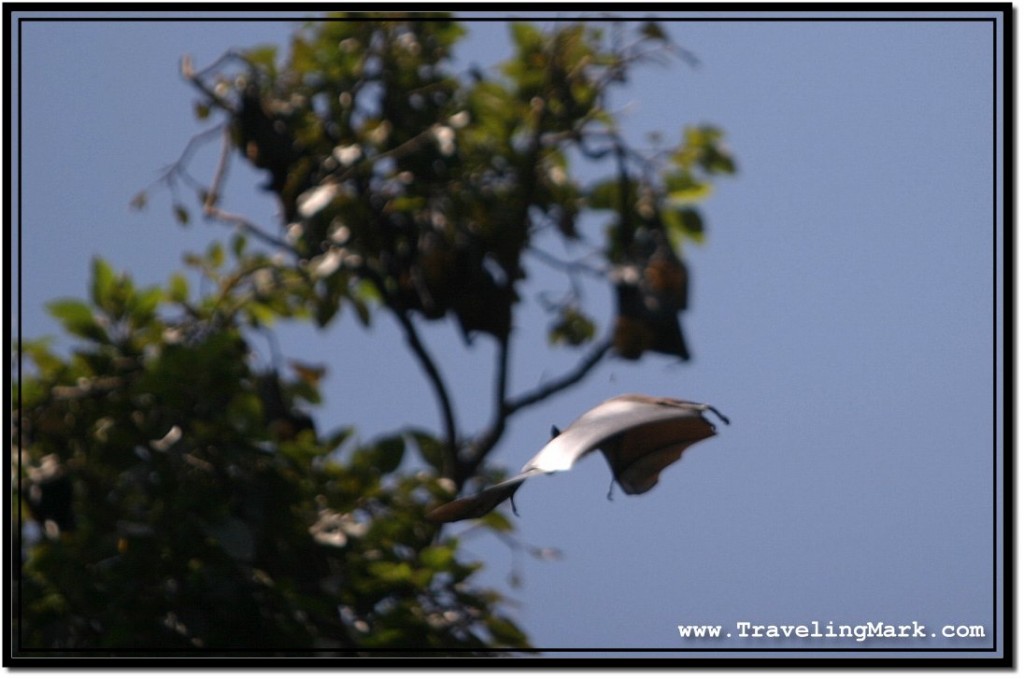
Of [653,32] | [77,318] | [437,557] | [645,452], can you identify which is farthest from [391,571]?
[653,32]

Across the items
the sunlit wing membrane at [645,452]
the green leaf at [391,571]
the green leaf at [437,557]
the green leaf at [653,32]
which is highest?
the green leaf at [653,32]

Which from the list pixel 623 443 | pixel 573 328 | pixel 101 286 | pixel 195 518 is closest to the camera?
pixel 623 443

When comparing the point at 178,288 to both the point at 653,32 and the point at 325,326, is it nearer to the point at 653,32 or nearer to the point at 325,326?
Result: the point at 325,326

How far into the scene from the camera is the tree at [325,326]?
8.81 feet

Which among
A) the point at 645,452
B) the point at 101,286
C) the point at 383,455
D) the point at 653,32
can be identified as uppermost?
A: the point at 653,32

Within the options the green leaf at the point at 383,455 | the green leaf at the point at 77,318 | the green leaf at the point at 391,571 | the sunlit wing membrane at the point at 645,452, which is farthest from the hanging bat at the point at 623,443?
the green leaf at the point at 77,318

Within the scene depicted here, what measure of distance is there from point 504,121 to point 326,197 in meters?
0.58

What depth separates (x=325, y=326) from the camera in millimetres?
3168

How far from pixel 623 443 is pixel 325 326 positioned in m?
1.79

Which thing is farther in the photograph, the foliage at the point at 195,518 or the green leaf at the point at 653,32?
the green leaf at the point at 653,32

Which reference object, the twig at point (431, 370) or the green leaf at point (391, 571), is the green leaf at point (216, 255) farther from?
the green leaf at point (391, 571)

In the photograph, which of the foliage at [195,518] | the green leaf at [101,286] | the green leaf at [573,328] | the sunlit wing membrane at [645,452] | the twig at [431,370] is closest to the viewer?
the sunlit wing membrane at [645,452]

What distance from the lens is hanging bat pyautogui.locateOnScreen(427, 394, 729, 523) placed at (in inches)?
43.9

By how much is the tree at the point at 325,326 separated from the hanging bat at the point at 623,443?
119cm
